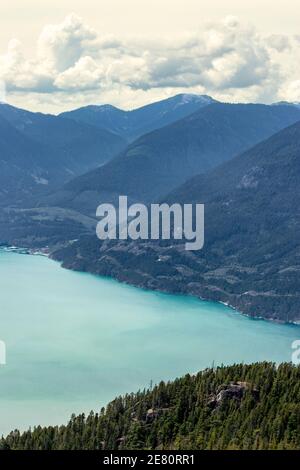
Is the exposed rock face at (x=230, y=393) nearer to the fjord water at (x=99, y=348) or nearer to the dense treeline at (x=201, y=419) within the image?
the dense treeline at (x=201, y=419)

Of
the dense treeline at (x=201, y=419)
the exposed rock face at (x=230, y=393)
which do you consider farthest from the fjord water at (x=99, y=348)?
the exposed rock face at (x=230, y=393)

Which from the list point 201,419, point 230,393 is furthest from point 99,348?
point 201,419

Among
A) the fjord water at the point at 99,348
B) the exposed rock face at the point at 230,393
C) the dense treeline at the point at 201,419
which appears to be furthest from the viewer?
the fjord water at the point at 99,348

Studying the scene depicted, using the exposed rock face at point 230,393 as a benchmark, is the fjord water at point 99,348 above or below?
below

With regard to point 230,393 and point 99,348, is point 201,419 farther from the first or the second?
point 99,348

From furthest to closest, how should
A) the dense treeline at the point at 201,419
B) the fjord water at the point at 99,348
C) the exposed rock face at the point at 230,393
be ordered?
the fjord water at the point at 99,348 < the exposed rock face at the point at 230,393 < the dense treeline at the point at 201,419

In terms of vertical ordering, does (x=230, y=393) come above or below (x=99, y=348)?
above
